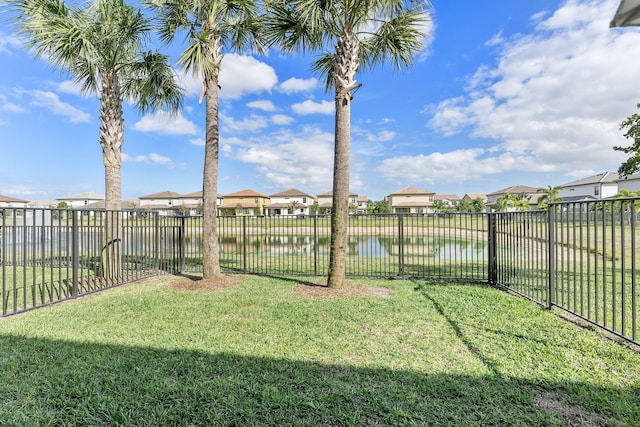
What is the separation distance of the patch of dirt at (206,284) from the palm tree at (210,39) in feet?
0.55

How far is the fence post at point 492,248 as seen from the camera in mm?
5973

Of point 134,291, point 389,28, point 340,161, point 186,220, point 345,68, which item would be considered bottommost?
point 134,291

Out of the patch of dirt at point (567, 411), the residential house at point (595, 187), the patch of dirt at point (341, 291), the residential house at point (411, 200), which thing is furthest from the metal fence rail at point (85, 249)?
the residential house at point (411, 200)

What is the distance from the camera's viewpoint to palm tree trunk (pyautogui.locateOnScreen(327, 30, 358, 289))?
5.66 metres

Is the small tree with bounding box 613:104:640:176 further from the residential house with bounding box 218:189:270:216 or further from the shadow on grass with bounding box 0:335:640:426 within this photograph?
the residential house with bounding box 218:189:270:216

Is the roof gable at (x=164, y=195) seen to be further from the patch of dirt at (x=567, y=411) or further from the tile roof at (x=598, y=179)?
the tile roof at (x=598, y=179)

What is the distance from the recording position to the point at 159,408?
7.16ft

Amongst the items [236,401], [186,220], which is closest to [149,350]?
[236,401]

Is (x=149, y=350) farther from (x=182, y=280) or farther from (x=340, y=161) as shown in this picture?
(x=340, y=161)

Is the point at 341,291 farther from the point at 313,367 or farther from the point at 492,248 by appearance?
the point at 492,248

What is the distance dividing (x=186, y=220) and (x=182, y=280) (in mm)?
1862

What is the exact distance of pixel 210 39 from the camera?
6164mm

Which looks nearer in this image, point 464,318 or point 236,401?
point 236,401

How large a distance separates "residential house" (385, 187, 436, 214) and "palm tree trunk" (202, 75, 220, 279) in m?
56.2
